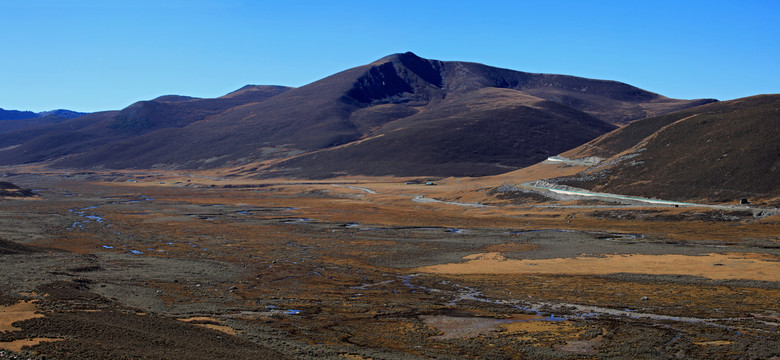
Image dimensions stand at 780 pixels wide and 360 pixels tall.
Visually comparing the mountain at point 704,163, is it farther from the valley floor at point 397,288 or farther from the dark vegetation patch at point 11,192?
the dark vegetation patch at point 11,192

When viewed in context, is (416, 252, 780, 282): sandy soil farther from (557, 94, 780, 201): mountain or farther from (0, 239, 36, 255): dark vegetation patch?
(557, 94, 780, 201): mountain

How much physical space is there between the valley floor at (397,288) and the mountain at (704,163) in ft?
38.6

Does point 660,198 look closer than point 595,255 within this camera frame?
No

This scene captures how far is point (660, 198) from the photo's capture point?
262 feet

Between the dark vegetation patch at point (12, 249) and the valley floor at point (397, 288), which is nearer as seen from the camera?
the valley floor at point (397, 288)

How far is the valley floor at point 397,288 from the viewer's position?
69.5 ft

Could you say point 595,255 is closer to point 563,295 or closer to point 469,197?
point 563,295

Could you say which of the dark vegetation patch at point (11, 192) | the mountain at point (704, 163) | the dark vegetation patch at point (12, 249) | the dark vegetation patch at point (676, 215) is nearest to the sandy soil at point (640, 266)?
the dark vegetation patch at point (676, 215)

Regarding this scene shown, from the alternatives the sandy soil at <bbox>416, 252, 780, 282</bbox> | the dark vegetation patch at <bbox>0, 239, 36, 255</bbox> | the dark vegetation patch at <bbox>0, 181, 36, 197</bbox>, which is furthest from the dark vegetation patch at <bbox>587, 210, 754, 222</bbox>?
the dark vegetation patch at <bbox>0, 181, 36, 197</bbox>

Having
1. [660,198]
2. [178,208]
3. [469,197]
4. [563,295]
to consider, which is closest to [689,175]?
[660,198]

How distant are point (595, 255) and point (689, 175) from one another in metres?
45.4

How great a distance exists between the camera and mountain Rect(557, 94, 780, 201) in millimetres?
74688

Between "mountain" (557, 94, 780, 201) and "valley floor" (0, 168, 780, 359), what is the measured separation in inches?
463

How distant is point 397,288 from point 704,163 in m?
66.7
